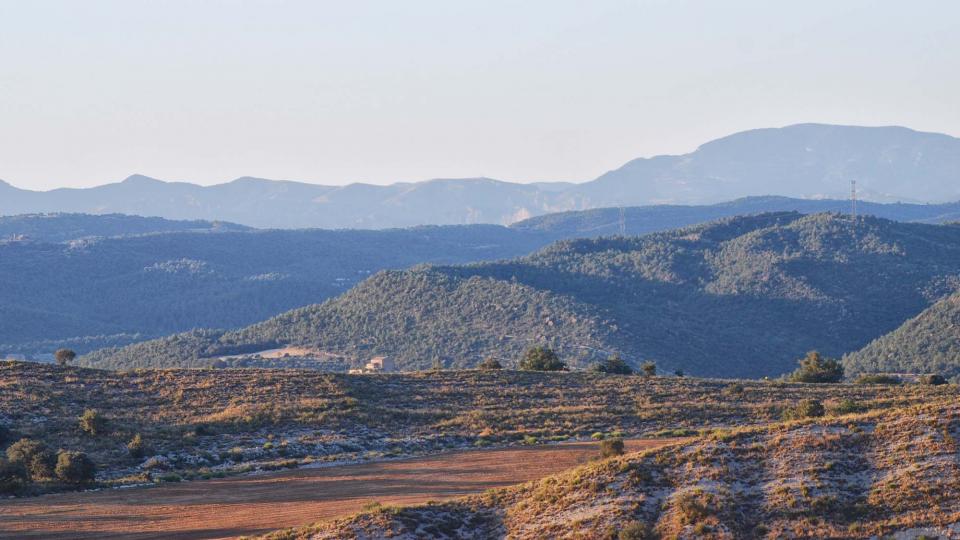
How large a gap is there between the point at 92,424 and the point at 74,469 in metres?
8.77

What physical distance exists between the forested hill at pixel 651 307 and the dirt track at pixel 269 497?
85.0 m

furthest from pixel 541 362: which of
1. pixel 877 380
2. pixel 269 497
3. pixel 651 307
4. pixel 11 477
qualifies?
pixel 651 307

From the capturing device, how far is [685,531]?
31703mm

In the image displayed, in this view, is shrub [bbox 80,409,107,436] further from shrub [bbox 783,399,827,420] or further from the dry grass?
shrub [bbox 783,399,827,420]

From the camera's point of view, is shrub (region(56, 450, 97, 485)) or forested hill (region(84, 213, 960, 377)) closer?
shrub (region(56, 450, 97, 485))

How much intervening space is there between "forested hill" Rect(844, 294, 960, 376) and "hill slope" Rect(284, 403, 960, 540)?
85815 millimetres

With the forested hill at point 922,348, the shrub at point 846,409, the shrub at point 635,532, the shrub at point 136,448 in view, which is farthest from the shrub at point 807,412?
the forested hill at point 922,348

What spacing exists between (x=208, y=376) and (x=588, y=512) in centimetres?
4190

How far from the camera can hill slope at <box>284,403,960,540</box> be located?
31703 millimetres

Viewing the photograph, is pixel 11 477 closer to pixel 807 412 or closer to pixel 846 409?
pixel 807 412

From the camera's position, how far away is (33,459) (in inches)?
1922

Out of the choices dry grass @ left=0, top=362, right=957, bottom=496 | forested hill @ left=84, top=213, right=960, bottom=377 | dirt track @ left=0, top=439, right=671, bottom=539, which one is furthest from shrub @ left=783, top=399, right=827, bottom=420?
forested hill @ left=84, top=213, right=960, bottom=377

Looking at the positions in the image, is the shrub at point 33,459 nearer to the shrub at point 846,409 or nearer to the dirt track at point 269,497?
the dirt track at point 269,497

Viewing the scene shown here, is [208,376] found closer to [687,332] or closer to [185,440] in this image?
[185,440]
